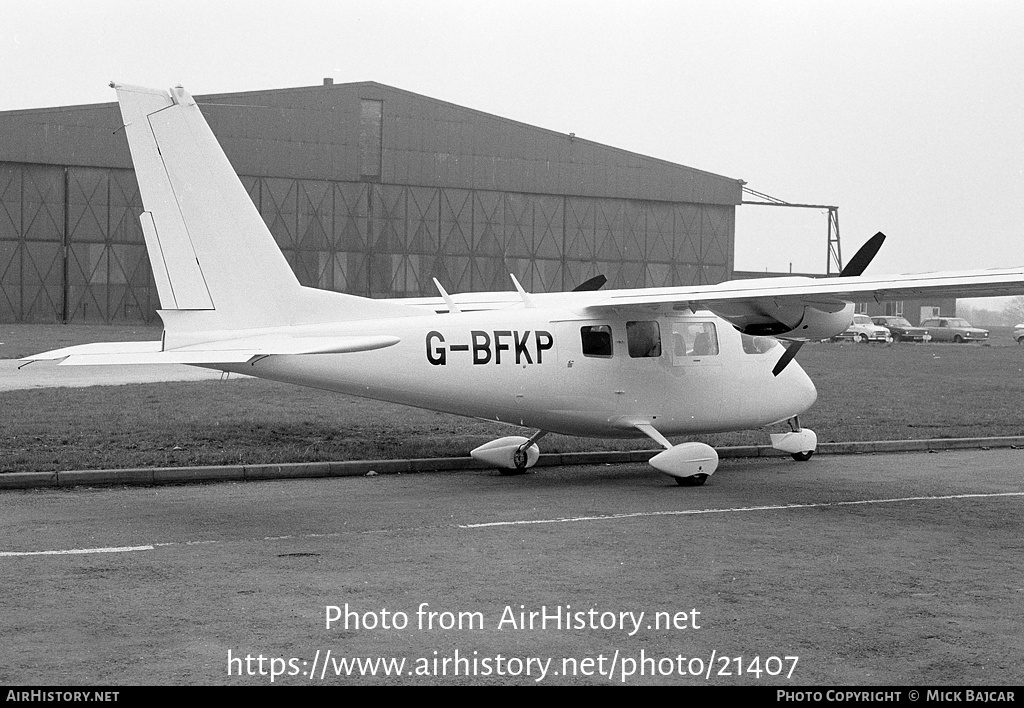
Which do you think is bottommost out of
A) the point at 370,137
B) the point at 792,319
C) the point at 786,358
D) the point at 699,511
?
the point at 699,511

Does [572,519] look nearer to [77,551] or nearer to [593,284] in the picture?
[77,551]

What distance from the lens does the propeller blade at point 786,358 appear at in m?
14.7

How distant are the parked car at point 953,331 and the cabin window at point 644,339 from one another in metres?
64.8

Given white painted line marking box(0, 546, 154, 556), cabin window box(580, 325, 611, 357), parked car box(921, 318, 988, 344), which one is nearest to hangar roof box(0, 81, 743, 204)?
parked car box(921, 318, 988, 344)

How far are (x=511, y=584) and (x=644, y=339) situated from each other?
22.5ft

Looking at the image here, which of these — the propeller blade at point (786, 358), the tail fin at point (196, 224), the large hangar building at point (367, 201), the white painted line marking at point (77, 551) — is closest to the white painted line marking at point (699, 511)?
the white painted line marking at point (77, 551)

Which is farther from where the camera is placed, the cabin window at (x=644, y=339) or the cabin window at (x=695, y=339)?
the cabin window at (x=695, y=339)

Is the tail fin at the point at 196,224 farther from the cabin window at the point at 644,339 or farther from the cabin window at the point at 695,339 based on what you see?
the cabin window at the point at 695,339

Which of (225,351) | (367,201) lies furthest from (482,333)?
(367,201)

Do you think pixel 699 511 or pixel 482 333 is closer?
pixel 699 511

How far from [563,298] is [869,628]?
9.24 metres

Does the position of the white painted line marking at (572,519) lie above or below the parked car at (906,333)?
below

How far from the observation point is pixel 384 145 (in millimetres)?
53000

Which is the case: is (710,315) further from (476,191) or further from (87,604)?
(476,191)
